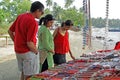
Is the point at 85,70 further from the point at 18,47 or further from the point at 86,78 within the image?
the point at 18,47

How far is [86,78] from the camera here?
10.2 ft

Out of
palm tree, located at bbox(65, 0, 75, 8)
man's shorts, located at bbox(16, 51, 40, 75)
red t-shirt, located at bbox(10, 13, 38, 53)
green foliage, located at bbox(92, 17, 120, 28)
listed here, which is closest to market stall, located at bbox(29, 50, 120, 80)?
man's shorts, located at bbox(16, 51, 40, 75)

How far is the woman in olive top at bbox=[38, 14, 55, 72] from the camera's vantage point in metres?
4.18

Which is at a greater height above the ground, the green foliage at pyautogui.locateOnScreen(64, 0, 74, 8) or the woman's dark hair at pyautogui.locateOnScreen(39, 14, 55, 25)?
the green foliage at pyautogui.locateOnScreen(64, 0, 74, 8)

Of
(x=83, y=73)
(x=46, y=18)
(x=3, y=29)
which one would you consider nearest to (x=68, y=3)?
(x=3, y=29)

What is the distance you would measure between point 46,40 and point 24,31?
0.73 metres

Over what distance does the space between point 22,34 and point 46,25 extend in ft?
2.48

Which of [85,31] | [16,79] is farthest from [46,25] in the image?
[85,31]

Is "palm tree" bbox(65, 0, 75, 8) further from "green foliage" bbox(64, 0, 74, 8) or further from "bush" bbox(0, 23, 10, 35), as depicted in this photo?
"bush" bbox(0, 23, 10, 35)

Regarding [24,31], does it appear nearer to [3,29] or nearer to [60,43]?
[60,43]

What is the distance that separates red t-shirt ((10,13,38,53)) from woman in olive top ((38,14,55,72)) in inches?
25.8

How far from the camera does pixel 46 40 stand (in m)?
4.18

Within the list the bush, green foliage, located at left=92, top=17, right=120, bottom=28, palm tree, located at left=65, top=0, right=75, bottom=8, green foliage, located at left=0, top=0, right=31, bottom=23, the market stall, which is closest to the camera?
the market stall

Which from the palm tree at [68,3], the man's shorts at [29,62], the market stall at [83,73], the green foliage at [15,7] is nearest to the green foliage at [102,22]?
the palm tree at [68,3]
